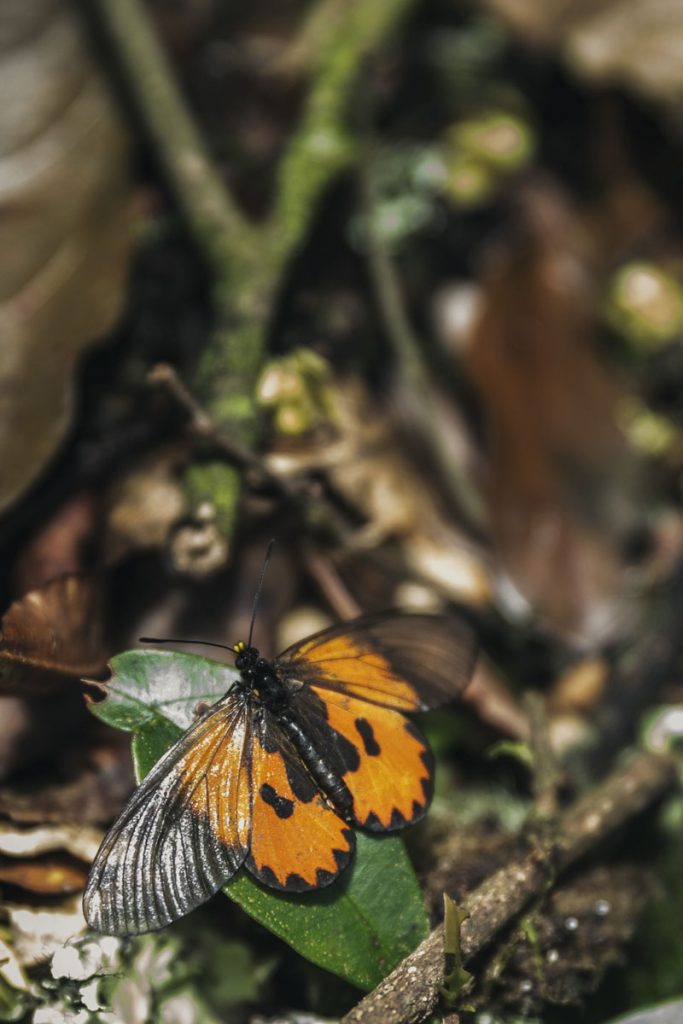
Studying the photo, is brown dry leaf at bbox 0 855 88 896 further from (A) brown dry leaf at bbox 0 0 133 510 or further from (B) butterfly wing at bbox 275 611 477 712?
Result: (A) brown dry leaf at bbox 0 0 133 510

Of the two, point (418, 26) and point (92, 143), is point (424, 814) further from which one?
point (418, 26)

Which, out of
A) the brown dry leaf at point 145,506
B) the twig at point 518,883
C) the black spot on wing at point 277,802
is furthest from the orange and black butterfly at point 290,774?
the brown dry leaf at point 145,506

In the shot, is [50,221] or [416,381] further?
[416,381]

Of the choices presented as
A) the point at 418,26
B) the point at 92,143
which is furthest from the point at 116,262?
the point at 418,26

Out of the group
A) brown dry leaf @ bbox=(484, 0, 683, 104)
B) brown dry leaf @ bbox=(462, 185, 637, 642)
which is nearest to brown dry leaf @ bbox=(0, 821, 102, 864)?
brown dry leaf @ bbox=(462, 185, 637, 642)

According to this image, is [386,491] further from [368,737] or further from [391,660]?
[368,737]

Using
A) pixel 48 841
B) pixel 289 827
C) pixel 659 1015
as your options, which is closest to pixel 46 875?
pixel 48 841

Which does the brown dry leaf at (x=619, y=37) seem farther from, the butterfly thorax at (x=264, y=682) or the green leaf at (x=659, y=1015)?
the green leaf at (x=659, y=1015)
